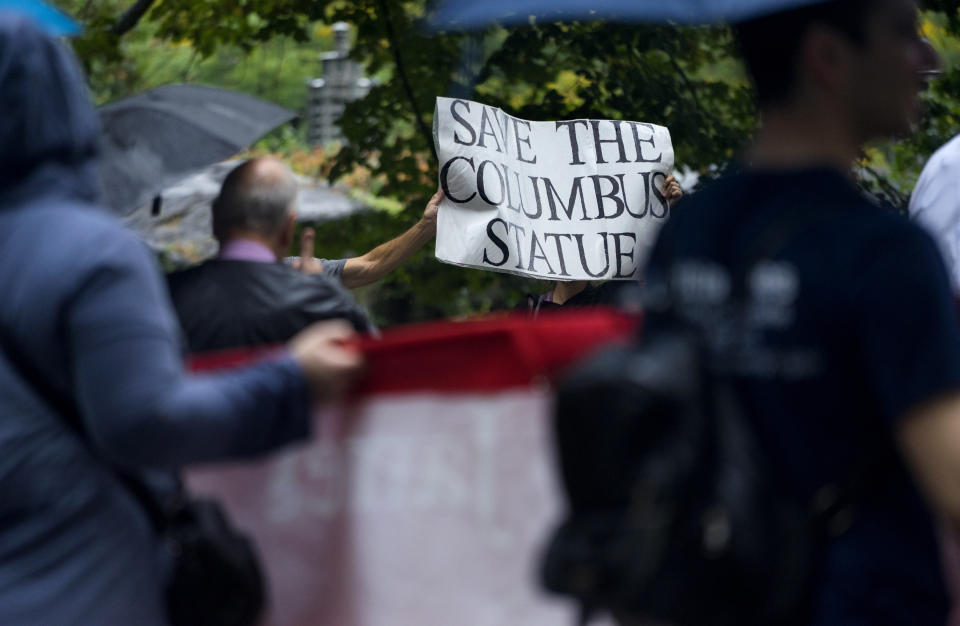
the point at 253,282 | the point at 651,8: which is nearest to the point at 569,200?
the point at 253,282

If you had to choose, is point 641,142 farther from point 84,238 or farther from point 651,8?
point 84,238

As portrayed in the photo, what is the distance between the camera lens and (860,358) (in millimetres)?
1659

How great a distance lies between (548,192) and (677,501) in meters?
4.50

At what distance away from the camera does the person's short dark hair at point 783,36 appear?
179cm

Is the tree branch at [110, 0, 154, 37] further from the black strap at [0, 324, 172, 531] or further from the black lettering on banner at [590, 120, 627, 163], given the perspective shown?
the black strap at [0, 324, 172, 531]

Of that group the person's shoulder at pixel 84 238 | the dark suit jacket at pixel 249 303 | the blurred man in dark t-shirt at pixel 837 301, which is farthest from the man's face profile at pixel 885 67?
the dark suit jacket at pixel 249 303

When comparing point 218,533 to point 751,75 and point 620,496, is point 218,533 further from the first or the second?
point 751,75

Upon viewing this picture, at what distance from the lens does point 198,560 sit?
2.08 metres

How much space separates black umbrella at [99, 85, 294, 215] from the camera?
157 inches

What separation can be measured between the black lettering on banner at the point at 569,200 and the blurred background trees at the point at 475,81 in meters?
1.76

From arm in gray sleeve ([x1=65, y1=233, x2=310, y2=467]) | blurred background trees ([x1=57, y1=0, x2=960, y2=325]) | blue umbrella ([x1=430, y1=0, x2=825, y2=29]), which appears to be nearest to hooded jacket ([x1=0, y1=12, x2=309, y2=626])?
arm in gray sleeve ([x1=65, y1=233, x2=310, y2=467])

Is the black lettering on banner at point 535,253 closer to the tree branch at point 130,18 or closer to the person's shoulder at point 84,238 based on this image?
the tree branch at point 130,18

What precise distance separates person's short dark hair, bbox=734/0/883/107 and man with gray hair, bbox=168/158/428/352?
191cm

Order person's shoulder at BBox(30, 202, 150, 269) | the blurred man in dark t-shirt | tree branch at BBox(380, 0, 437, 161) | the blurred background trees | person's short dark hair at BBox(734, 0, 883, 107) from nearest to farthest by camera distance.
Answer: the blurred man in dark t-shirt
person's short dark hair at BBox(734, 0, 883, 107)
person's shoulder at BBox(30, 202, 150, 269)
the blurred background trees
tree branch at BBox(380, 0, 437, 161)
